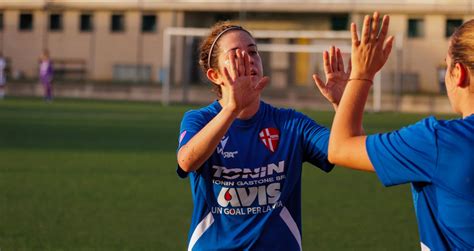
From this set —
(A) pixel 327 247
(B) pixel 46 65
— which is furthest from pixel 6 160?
(B) pixel 46 65

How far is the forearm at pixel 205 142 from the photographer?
155 inches

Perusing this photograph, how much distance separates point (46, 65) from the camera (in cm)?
4084

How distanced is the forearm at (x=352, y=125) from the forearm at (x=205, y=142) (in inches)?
30.6

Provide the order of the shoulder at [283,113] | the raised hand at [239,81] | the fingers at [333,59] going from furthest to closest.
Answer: the shoulder at [283,113]
the fingers at [333,59]
the raised hand at [239,81]

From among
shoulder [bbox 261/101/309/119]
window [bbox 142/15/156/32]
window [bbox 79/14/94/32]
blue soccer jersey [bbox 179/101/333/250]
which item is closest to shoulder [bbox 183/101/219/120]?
blue soccer jersey [bbox 179/101/333/250]

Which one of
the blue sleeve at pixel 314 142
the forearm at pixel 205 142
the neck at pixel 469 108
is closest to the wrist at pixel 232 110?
the forearm at pixel 205 142

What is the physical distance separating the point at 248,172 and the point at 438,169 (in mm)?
1442

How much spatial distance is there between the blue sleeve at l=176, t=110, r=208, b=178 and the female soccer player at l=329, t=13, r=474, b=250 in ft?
3.82

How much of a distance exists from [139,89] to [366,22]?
44.7m

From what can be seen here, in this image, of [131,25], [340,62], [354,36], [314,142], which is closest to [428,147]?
[354,36]

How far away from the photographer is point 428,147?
3068 millimetres

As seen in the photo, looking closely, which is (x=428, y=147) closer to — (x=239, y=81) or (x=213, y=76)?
(x=239, y=81)

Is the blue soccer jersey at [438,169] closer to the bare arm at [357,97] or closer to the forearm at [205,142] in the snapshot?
the bare arm at [357,97]

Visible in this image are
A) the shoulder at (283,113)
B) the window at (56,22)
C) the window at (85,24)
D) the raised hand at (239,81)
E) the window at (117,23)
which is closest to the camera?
the raised hand at (239,81)
